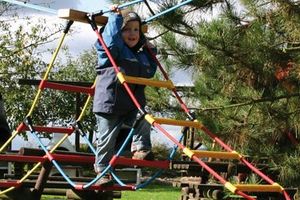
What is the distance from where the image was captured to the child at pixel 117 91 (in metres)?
5.10

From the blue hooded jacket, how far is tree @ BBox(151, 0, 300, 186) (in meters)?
1.18

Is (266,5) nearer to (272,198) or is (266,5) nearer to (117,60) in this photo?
(117,60)

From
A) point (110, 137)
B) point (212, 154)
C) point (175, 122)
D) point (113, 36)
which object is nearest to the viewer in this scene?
point (212, 154)

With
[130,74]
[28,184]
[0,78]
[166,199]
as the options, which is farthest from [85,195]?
[0,78]

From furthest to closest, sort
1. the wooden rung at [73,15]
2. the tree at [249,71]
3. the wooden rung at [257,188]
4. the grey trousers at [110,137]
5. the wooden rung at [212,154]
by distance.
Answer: the tree at [249,71] → the wooden rung at [73,15] → the grey trousers at [110,137] → the wooden rung at [212,154] → the wooden rung at [257,188]

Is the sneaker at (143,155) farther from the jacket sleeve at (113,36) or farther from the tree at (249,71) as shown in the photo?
the tree at (249,71)

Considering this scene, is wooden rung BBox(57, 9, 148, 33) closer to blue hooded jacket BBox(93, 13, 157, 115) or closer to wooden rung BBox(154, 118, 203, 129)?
blue hooded jacket BBox(93, 13, 157, 115)

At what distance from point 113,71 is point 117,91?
5.7 inches

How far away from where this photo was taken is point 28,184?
685 centimetres

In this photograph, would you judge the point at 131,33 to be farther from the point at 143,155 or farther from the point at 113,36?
the point at 143,155

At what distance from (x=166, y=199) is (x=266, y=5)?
871cm

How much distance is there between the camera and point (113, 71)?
16.8 ft

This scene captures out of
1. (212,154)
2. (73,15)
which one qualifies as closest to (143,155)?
(212,154)

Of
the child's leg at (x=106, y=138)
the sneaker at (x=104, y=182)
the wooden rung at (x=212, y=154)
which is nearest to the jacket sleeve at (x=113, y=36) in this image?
the child's leg at (x=106, y=138)
